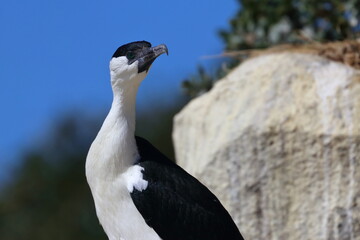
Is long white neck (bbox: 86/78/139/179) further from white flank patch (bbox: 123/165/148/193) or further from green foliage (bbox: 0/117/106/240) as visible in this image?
green foliage (bbox: 0/117/106/240)

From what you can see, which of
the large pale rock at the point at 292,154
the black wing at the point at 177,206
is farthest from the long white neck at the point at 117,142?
the large pale rock at the point at 292,154

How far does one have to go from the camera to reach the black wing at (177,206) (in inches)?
359

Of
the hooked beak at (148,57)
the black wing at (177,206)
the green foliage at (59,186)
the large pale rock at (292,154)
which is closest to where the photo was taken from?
the hooked beak at (148,57)

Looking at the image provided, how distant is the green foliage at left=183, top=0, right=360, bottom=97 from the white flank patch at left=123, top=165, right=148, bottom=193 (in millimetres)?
4105

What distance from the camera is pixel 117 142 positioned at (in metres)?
9.12

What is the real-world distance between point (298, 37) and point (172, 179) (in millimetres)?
3916

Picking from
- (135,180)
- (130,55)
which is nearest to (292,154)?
(135,180)

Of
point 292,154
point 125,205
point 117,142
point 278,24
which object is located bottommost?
point 292,154

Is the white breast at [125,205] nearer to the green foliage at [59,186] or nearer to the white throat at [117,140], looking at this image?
the white throat at [117,140]

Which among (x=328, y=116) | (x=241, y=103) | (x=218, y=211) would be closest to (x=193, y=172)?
(x=241, y=103)

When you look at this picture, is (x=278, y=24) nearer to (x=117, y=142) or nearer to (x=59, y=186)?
(x=117, y=142)

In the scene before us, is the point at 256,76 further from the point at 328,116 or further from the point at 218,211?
the point at 218,211

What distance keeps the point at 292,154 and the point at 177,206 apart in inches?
82.6

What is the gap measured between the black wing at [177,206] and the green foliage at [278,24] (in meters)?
3.86
